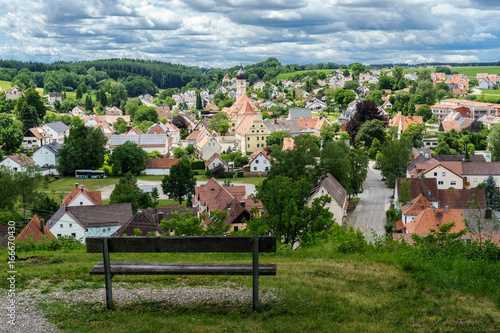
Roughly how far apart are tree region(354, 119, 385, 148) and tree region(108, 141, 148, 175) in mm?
28307

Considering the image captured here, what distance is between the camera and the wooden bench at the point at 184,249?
5633 mm

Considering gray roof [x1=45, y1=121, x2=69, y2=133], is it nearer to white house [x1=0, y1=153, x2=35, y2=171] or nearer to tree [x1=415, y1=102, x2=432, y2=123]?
white house [x1=0, y1=153, x2=35, y2=171]

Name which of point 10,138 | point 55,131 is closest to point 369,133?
point 55,131

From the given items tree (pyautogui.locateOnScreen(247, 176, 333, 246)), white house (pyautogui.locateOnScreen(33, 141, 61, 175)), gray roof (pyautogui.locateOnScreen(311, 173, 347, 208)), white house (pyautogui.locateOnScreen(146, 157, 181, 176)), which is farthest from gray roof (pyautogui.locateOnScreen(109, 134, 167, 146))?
tree (pyautogui.locateOnScreen(247, 176, 333, 246))

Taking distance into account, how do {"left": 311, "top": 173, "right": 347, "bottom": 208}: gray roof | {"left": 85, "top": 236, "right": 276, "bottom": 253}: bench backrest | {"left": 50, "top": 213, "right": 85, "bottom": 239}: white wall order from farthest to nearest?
{"left": 311, "top": 173, "right": 347, "bottom": 208}: gray roof, {"left": 50, "top": 213, "right": 85, "bottom": 239}: white wall, {"left": 85, "top": 236, "right": 276, "bottom": 253}: bench backrest

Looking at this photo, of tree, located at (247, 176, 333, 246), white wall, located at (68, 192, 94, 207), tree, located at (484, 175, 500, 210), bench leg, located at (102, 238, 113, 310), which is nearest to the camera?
bench leg, located at (102, 238, 113, 310)

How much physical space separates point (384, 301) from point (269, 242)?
5.43ft

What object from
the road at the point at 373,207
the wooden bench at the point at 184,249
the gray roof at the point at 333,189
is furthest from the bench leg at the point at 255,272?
the gray roof at the point at 333,189

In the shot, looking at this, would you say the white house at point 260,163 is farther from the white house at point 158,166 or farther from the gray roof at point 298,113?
the gray roof at point 298,113

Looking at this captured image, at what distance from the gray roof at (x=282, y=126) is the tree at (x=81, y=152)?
24744mm

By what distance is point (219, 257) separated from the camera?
9281 millimetres

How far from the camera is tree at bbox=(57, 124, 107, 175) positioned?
5728 cm

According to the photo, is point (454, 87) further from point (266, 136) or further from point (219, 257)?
point (219, 257)

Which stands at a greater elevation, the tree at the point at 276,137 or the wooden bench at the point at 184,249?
the wooden bench at the point at 184,249
